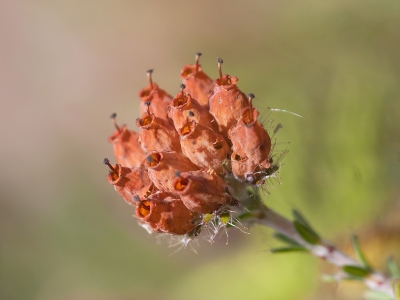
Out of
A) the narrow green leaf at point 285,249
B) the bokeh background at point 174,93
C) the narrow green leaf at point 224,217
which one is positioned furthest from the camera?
the bokeh background at point 174,93

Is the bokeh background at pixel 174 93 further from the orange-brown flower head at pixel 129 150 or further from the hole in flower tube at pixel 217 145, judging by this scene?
the hole in flower tube at pixel 217 145

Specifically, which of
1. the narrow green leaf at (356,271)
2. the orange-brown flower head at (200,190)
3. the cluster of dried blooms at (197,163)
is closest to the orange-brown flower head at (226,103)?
the cluster of dried blooms at (197,163)

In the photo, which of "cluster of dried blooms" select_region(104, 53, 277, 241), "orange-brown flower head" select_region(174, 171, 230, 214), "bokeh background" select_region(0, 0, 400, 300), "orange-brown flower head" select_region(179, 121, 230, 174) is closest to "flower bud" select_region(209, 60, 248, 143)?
"cluster of dried blooms" select_region(104, 53, 277, 241)

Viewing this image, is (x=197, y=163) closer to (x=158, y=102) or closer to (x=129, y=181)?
(x=129, y=181)

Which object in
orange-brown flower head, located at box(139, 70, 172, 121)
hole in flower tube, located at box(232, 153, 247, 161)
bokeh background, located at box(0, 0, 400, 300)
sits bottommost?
bokeh background, located at box(0, 0, 400, 300)

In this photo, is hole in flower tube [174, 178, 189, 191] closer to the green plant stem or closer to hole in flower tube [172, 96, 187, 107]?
hole in flower tube [172, 96, 187, 107]

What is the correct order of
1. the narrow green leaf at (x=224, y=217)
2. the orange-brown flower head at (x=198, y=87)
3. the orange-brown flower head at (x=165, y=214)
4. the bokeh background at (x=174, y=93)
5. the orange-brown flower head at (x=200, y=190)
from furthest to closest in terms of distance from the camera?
the bokeh background at (x=174, y=93) < the orange-brown flower head at (x=198, y=87) < the narrow green leaf at (x=224, y=217) < the orange-brown flower head at (x=165, y=214) < the orange-brown flower head at (x=200, y=190)
